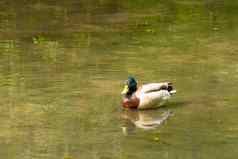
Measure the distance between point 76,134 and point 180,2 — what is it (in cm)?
917

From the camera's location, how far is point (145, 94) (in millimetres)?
11047

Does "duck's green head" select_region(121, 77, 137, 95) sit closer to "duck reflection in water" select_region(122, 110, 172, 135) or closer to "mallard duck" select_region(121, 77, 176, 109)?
"mallard duck" select_region(121, 77, 176, 109)

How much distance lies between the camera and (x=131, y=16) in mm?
17219

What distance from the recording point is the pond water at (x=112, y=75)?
961 centimetres

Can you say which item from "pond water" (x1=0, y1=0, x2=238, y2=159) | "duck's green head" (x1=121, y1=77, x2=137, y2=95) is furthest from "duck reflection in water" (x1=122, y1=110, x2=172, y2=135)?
"duck's green head" (x1=121, y1=77, x2=137, y2=95)

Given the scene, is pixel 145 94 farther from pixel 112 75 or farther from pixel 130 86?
pixel 112 75

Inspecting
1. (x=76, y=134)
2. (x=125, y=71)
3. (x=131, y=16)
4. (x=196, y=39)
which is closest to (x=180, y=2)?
(x=131, y=16)

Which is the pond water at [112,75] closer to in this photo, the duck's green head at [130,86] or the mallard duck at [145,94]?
the mallard duck at [145,94]

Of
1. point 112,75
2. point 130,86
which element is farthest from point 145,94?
point 112,75

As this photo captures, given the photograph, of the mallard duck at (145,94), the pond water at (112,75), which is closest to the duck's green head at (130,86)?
the mallard duck at (145,94)

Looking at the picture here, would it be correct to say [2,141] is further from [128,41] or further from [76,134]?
[128,41]

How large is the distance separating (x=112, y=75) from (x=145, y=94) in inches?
56.6

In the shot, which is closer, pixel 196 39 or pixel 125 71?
pixel 125 71

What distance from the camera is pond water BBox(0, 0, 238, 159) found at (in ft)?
31.5
